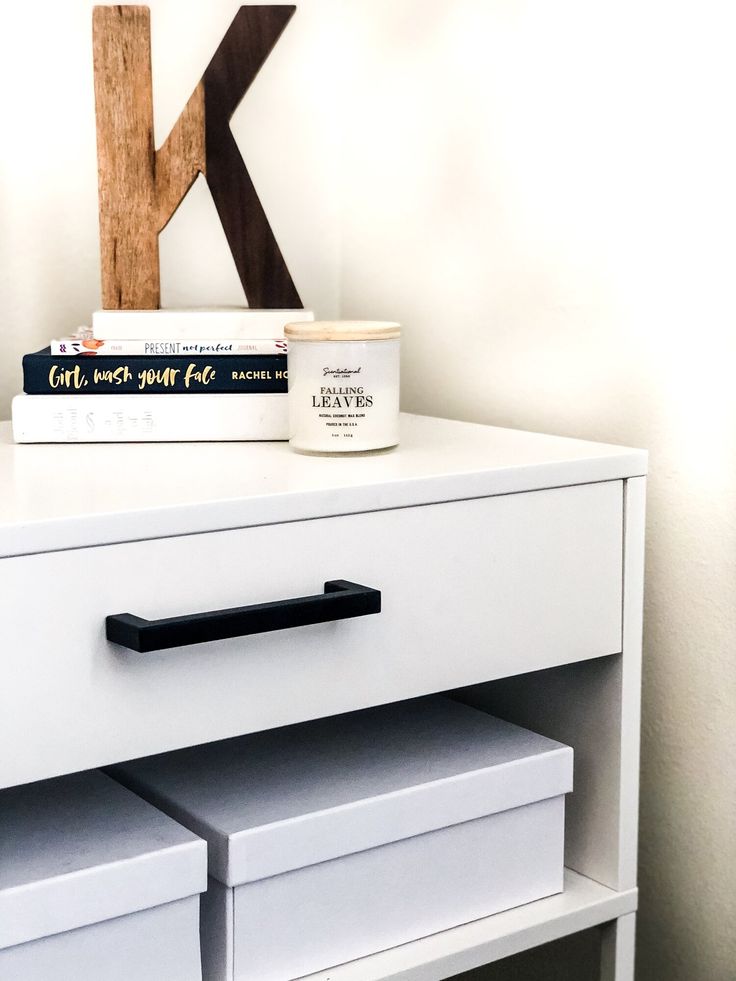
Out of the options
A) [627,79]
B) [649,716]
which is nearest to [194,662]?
[649,716]

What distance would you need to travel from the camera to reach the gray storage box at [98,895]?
639 mm

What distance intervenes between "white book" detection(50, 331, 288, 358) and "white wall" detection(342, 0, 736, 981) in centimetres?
26

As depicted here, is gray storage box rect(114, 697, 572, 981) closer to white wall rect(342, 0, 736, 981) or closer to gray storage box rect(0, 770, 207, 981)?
gray storage box rect(0, 770, 207, 981)

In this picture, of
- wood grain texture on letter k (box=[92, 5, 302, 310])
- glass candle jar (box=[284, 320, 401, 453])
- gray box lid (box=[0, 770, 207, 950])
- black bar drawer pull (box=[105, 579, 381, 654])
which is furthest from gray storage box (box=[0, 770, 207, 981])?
wood grain texture on letter k (box=[92, 5, 302, 310])

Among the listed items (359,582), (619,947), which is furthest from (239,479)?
(619,947)

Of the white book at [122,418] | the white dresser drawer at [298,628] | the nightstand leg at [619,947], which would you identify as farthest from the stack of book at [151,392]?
the nightstand leg at [619,947]

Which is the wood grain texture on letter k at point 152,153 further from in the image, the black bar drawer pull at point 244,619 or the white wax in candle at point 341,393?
the black bar drawer pull at point 244,619

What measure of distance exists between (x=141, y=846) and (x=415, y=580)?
0.23 meters

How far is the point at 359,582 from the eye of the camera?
0.73 m

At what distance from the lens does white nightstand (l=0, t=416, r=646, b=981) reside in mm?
636

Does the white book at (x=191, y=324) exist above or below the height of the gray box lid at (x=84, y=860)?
above

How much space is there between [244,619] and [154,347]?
0.32 metres

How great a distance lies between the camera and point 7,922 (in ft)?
2.06

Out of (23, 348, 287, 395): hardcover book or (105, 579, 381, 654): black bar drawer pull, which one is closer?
(105, 579, 381, 654): black bar drawer pull
